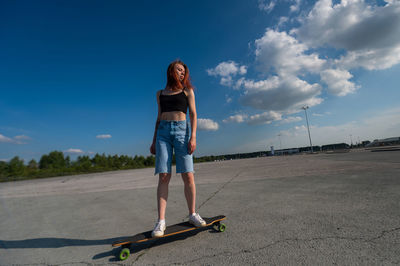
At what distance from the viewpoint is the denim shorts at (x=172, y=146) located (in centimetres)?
213

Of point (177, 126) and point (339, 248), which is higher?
point (177, 126)

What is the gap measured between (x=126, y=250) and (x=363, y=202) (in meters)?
3.41

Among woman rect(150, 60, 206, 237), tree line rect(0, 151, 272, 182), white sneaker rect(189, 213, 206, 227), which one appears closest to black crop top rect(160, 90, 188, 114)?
woman rect(150, 60, 206, 237)

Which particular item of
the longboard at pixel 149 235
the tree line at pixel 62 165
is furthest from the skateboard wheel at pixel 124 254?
the tree line at pixel 62 165

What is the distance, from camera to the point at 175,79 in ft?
7.77

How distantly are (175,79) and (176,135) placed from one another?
2.57ft

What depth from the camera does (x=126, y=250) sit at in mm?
1697

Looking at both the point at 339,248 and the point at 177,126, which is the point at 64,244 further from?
the point at 339,248

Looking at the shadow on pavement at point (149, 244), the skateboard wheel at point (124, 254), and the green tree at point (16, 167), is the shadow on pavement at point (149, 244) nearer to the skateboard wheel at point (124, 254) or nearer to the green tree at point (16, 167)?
the skateboard wheel at point (124, 254)

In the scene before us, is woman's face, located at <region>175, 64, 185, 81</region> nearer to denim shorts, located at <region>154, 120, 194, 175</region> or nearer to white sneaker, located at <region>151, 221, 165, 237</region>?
denim shorts, located at <region>154, 120, 194, 175</region>

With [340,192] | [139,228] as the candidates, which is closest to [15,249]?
[139,228]

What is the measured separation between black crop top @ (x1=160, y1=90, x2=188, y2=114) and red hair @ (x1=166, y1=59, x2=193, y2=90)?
0.13 metres

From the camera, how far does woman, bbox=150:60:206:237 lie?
2107 mm

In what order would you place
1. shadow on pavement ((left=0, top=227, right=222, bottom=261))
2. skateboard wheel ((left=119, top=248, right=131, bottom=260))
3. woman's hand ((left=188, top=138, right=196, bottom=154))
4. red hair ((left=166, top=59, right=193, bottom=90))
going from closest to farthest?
skateboard wheel ((left=119, top=248, right=131, bottom=260)), shadow on pavement ((left=0, top=227, right=222, bottom=261)), woman's hand ((left=188, top=138, right=196, bottom=154)), red hair ((left=166, top=59, right=193, bottom=90))
